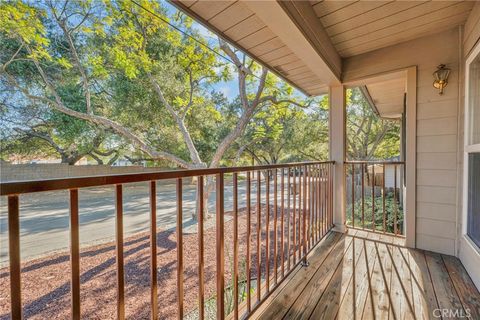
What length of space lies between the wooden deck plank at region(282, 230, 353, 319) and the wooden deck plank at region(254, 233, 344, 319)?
0.11 ft

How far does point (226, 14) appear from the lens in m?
1.81

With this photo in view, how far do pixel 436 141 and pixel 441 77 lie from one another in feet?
2.08

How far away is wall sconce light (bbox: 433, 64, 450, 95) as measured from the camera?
2184 millimetres

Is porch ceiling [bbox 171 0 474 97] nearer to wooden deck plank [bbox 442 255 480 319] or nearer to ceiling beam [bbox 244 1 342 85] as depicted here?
ceiling beam [bbox 244 1 342 85]

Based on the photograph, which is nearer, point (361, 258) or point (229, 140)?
point (361, 258)

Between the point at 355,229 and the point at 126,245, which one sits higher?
the point at 355,229

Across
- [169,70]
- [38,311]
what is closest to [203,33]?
[169,70]

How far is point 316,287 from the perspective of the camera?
5.61 ft

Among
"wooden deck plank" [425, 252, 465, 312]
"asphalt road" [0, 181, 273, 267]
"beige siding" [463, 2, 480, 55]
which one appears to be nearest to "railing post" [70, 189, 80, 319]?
"asphalt road" [0, 181, 273, 267]

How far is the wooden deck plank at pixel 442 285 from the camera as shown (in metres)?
1.50

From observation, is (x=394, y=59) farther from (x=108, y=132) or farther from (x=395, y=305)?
(x=108, y=132)

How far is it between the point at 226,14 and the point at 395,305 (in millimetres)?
2489

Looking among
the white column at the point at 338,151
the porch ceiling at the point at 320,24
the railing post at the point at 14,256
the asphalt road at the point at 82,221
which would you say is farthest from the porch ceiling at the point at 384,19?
the asphalt road at the point at 82,221

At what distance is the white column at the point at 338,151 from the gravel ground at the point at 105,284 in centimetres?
121
